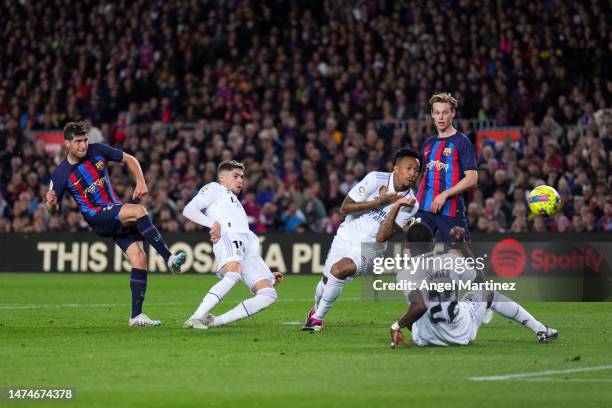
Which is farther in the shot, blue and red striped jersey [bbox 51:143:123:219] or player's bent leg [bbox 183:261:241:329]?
blue and red striped jersey [bbox 51:143:123:219]

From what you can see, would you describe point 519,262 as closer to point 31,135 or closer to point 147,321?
point 147,321

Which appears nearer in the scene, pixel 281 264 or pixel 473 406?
pixel 473 406

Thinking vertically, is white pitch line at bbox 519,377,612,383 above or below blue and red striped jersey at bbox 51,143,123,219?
below

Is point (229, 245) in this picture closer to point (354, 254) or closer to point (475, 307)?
point (354, 254)

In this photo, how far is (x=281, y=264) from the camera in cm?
2477

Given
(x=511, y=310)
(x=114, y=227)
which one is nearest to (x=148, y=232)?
(x=114, y=227)

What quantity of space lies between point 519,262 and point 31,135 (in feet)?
44.8

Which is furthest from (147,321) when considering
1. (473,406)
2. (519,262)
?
(519,262)

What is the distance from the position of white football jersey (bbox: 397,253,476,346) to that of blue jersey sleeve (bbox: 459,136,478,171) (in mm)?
996

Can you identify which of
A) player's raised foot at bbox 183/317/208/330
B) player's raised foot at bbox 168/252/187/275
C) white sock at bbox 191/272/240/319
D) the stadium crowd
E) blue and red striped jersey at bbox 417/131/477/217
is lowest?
player's raised foot at bbox 183/317/208/330

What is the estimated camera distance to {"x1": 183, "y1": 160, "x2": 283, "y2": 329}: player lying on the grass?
39.1ft

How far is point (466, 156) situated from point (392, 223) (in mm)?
975

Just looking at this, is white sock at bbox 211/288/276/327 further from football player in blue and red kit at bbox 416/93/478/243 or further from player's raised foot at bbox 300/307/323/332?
football player in blue and red kit at bbox 416/93/478/243

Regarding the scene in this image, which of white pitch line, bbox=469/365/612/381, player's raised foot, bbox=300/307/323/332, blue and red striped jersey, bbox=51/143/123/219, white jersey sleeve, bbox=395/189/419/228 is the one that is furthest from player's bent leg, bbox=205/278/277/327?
white pitch line, bbox=469/365/612/381
